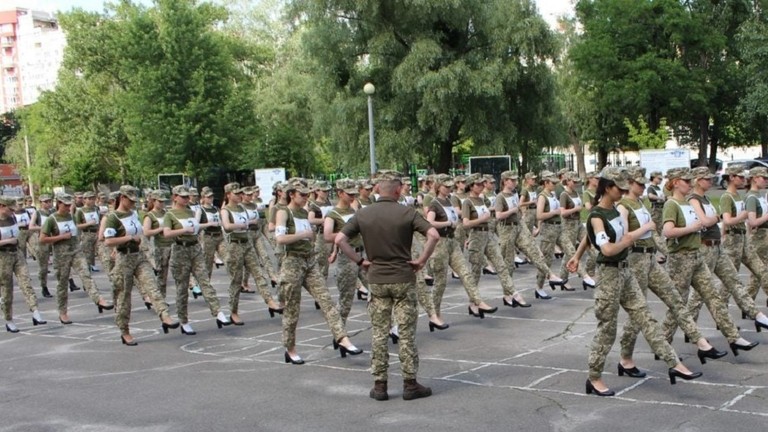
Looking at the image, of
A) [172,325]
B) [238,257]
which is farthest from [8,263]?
[238,257]

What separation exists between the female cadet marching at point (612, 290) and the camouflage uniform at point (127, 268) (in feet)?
21.2

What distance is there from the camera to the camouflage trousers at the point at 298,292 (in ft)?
32.1

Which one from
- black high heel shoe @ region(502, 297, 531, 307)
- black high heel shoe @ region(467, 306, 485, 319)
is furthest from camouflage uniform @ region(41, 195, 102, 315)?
black high heel shoe @ region(502, 297, 531, 307)

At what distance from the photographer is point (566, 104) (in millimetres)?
56156

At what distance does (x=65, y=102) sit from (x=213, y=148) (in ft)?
60.6

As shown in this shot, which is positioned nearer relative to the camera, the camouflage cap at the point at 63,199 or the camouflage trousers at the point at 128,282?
the camouflage trousers at the point at 128,282

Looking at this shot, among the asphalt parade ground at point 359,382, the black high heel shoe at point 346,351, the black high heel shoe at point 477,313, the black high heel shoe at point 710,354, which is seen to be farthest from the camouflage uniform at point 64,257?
the black high heel shoe at point 710,354

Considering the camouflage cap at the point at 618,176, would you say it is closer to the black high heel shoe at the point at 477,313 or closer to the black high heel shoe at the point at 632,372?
the black high heel shoe at the point at 632,372

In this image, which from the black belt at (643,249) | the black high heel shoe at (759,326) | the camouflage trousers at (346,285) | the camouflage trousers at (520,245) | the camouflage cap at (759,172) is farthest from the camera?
the camouflage trousers at (520,245)

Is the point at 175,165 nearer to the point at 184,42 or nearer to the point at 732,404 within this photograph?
the point at 184,42

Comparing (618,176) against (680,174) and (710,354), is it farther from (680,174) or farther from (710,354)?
(710,354)

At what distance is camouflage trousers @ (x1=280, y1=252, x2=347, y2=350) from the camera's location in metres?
9.77

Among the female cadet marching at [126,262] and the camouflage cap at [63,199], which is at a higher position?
the camouflage cap at [63,199]

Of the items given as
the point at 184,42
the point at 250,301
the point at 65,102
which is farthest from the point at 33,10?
the point at 250,301
